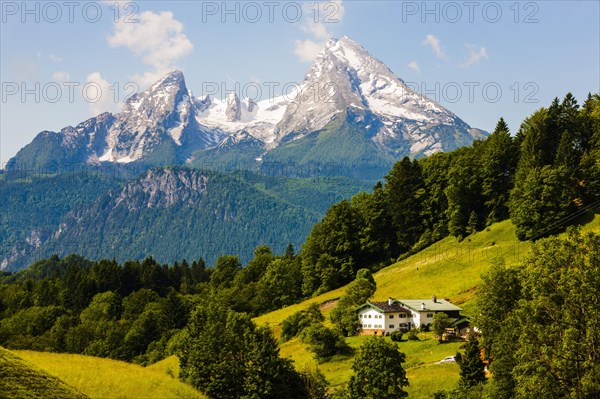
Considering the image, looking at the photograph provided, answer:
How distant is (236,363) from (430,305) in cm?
4523

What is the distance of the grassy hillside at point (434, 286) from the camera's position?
70.5 m

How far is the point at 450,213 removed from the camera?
11950 cm

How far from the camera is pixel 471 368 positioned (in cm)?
6138

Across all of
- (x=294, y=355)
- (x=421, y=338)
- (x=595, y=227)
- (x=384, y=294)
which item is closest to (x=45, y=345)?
(x=294, y=355)

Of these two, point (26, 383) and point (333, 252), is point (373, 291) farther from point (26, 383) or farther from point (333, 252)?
point (26, 383)

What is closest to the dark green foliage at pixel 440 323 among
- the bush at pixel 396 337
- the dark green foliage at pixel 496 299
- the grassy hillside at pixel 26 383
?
the bush at pixel 396 337

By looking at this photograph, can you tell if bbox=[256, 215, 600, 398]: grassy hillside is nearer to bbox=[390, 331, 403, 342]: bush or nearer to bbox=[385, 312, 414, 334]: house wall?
bbox=[390, 331, 403, 342]: bush

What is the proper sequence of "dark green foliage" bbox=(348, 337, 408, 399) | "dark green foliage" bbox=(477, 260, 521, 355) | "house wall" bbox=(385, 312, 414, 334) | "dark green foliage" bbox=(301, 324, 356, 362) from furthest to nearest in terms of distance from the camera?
"house wall" bbox=(385, 312, 414, 334) → "dark green foliage" bbox=(301, 324, 356, 362) → "dark green foliage" bbox=(348, 337, 408, 399) → "dark green foliage" bbox=(477, 260, 521, 355)

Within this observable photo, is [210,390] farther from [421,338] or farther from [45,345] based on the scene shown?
[45,345]

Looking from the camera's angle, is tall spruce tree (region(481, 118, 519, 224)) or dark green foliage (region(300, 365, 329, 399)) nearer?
dark green foliage (region(300, 365, 329, 399))

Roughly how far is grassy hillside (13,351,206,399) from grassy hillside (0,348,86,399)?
10.8 feet

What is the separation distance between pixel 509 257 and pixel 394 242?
40236mm

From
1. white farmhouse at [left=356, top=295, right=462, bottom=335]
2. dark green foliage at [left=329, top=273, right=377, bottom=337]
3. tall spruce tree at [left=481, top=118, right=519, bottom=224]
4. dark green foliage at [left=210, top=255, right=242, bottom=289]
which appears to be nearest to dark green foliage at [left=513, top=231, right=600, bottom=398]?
white farmhouse at [left=356, top=295, right=462, bottom=335]

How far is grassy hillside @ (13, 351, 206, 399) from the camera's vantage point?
2831 cm
